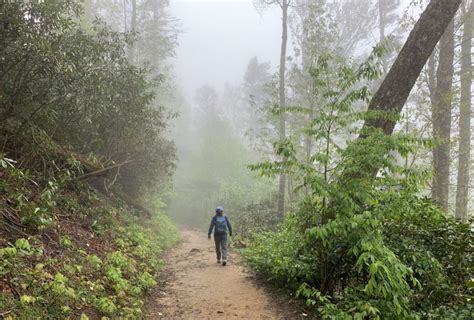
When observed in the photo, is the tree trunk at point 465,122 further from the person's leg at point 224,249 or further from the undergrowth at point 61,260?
the undergrowth at point 61,260

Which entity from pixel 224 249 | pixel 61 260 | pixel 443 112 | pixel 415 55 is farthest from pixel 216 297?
pixel 443 112

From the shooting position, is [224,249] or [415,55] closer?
[415,55]

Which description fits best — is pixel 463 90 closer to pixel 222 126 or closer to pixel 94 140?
pixel 94 140

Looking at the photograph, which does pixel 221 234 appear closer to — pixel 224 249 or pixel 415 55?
pixel 224 249

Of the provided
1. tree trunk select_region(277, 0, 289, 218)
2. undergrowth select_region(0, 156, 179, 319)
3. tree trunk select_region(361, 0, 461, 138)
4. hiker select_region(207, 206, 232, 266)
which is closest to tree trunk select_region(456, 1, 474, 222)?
tree trunk select_region(277, 0, 289, 218)

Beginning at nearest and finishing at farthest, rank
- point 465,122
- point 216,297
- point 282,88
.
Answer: point 216,297 < point 465,122 < point 282,88

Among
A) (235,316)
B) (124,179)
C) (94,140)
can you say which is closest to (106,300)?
(235,316)

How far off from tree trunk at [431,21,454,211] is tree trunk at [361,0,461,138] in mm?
5001

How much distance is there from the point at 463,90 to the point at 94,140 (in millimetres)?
14956

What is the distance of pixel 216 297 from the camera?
23.0 feet

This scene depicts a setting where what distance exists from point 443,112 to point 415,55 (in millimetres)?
5806

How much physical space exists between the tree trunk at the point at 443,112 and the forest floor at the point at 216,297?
7137 millimetres

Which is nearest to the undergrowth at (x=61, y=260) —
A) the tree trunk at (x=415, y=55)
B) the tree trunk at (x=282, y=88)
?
the tree trunk at (x=415, y=55)

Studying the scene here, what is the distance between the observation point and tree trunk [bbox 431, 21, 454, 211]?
11.1 m
